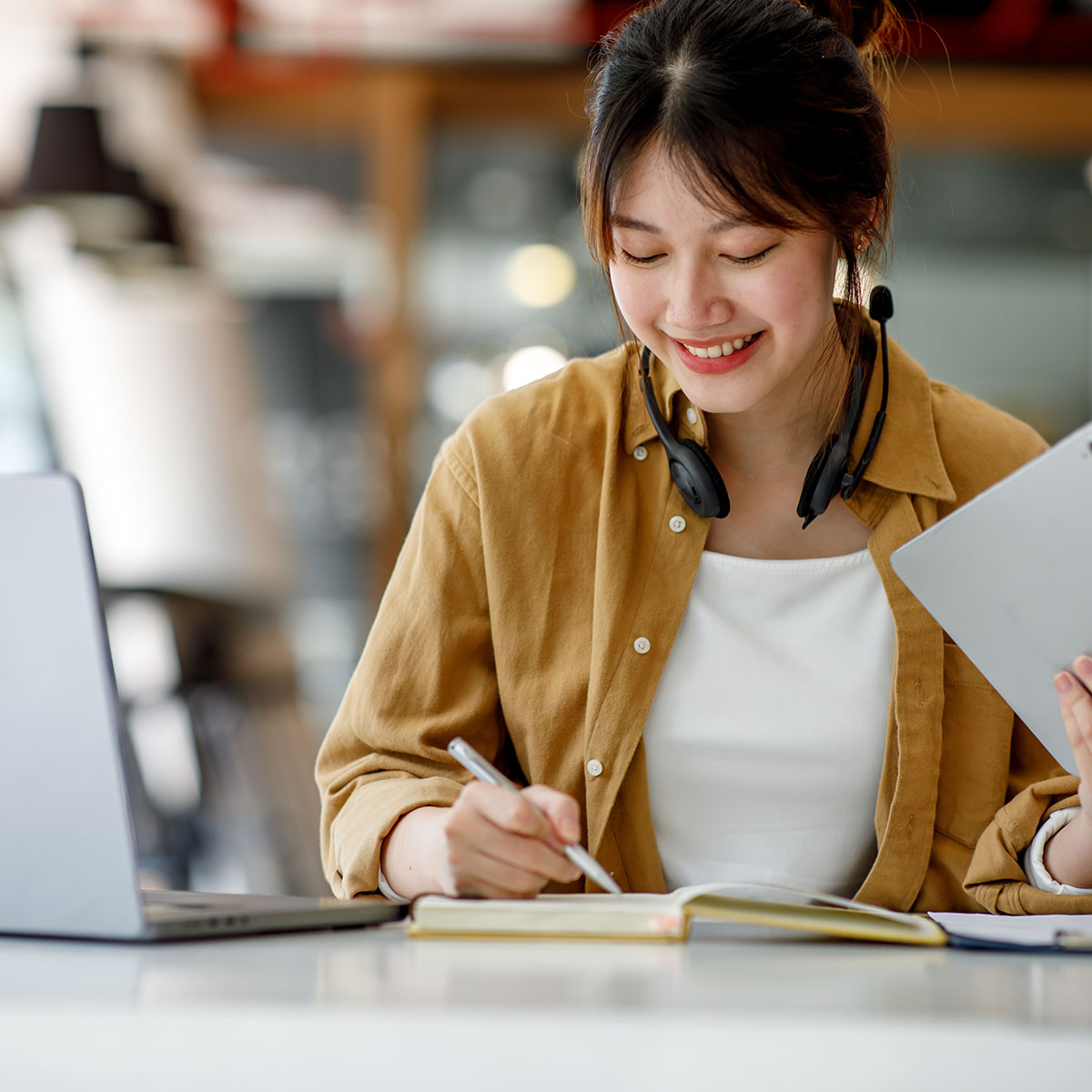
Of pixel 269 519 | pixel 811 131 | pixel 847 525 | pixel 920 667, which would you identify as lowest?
pixel 269 519

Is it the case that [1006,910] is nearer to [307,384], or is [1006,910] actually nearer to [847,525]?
[847,525]

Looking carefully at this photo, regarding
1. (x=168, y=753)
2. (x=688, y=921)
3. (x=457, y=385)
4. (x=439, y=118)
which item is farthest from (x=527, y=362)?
(x=688, y=921)

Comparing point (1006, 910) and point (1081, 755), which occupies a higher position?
point (1081, 755)

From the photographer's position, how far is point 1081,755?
3.18 feet

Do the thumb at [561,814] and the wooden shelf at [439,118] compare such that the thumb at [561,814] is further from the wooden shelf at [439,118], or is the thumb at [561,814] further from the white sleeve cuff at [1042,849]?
the wooden shelf at [439,118]

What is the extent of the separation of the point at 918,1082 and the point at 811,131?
827mm

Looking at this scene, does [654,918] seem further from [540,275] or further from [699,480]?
[540,275]

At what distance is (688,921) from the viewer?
816 millimetres

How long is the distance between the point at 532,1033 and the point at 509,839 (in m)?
0.34

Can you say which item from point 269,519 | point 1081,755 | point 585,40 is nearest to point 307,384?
point 269,519

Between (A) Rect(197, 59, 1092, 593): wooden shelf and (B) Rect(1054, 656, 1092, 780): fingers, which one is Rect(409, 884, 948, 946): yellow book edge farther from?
(A) Rect(197, 59, 1092, 593): wooden shelf

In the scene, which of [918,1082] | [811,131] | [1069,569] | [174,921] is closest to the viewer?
[918,1082]

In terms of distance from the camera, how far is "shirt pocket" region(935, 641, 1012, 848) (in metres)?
1.25

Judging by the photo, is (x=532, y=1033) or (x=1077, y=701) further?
(x=1077, y=701)
